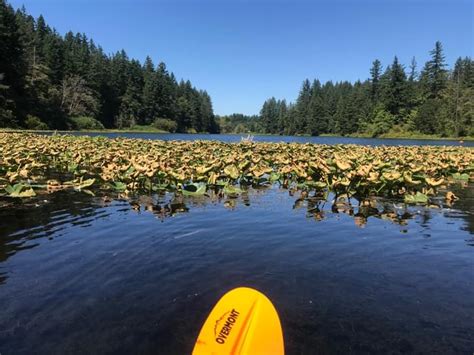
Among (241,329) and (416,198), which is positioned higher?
(241,329)

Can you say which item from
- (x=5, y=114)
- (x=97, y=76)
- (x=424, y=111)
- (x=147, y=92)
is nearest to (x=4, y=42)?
(x=5, y=114)

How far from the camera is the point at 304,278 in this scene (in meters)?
5.49

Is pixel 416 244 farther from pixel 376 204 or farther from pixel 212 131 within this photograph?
pixel 212 131

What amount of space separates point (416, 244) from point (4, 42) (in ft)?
204

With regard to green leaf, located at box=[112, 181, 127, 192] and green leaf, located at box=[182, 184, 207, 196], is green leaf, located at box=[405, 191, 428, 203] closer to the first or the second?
green leaf, located at box=[182, 184, 207, 196]

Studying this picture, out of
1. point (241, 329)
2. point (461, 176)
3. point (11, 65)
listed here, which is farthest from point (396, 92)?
point (241, 329)

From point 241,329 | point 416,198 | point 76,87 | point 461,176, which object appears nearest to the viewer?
point 241,329

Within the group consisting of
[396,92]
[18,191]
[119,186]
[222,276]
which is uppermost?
[396,92]

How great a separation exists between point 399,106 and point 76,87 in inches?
2848

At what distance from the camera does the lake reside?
13.0 ft

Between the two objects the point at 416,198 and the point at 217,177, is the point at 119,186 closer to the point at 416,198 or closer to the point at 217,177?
the point at 217,177

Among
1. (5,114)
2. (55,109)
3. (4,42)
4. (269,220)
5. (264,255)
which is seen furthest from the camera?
(55,109)

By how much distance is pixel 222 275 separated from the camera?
18.2 ft

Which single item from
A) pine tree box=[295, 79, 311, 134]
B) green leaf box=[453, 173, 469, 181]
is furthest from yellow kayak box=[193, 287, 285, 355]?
pine tree box=[295, 79, 311, 134]
